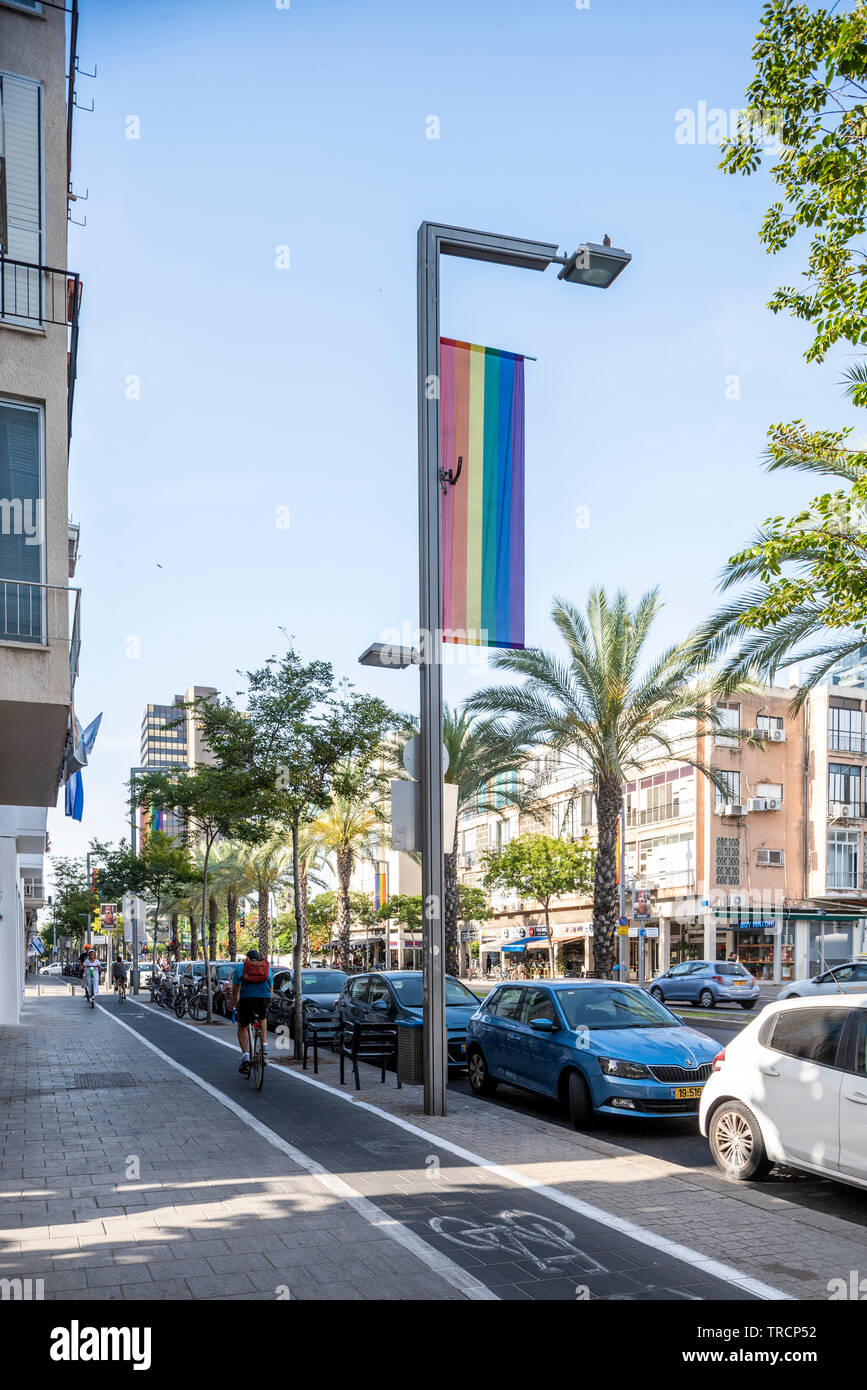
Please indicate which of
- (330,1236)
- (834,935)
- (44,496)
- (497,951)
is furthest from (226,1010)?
(497,951)

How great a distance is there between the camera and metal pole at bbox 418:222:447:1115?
1166cm

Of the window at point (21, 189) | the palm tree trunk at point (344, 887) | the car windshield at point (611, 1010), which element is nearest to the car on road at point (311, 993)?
the car windshield at point (611, 1010)

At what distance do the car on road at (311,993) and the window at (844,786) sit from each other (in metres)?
37.9

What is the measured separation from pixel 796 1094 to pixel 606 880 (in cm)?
1807

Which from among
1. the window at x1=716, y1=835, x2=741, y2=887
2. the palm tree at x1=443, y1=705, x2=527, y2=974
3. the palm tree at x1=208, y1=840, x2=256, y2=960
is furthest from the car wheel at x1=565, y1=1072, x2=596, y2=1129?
the window at x1=716, y1=835, x2=741, y2=887

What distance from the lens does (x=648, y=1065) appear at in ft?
35.9

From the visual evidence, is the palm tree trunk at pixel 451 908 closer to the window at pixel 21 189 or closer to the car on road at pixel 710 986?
the car on road at pixel 710 986

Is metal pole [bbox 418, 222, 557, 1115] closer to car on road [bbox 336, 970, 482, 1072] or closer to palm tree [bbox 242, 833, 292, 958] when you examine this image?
car on road [bbox 336, 970, 482, 1072]

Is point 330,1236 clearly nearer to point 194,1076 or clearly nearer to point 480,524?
point 480,524

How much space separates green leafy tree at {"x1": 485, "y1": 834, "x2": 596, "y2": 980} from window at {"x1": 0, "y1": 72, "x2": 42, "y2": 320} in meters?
44.5

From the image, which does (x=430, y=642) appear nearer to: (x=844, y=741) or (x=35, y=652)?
(x=35, y=652)

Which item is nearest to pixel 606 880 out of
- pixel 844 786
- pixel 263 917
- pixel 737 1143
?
pixel 737 1143

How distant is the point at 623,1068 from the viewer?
1095 centimetres

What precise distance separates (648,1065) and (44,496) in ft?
26.9
